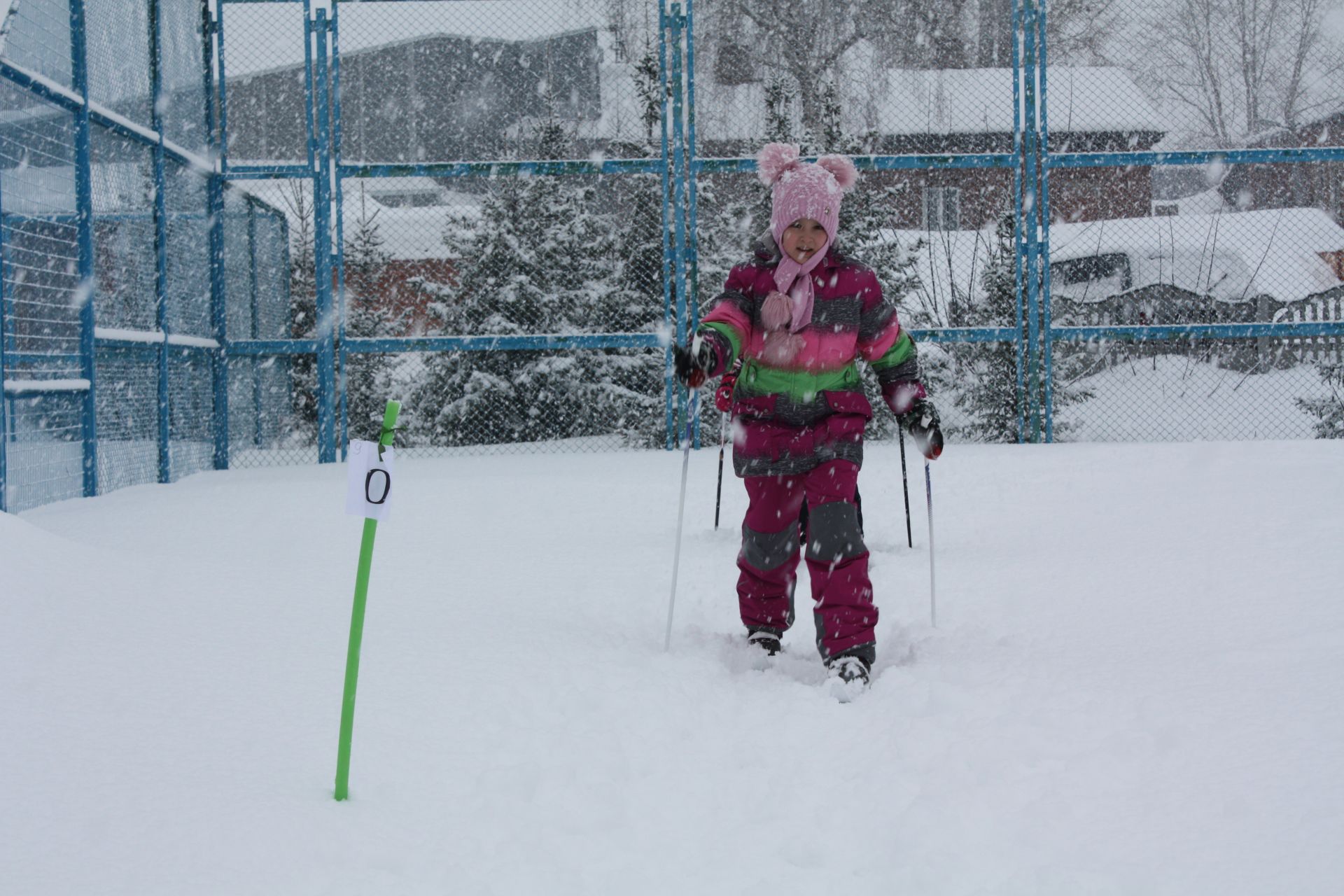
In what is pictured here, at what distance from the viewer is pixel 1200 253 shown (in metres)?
10.5

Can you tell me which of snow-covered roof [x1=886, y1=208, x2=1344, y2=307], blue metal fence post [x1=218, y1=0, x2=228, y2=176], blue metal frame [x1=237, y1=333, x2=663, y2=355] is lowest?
blue metal frame [x1=237, y1=333, x2=663, y2=355]

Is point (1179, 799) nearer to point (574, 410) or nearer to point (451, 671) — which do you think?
point (451, 671)

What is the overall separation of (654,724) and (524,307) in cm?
845

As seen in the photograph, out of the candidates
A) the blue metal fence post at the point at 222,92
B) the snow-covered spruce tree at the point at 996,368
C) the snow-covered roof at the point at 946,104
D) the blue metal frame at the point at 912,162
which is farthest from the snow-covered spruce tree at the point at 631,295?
the blue metal fence post at the point at 222,92

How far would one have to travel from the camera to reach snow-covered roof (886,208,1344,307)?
34.0ft

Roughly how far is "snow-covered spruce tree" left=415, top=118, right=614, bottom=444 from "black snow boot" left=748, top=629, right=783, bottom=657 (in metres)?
6.78

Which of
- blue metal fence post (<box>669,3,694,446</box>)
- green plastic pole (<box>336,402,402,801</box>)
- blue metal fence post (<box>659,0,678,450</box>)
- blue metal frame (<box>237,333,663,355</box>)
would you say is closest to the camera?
green plastic pole (<box>336,402,402,801</box>)

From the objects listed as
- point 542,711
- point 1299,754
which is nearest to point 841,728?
point 542,711

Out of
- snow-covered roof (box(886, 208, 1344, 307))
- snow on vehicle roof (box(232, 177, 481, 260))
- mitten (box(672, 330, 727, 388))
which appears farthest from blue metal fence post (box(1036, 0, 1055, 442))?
mitten (box(672, 330, 727, 388))

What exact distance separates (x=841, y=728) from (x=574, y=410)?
7714 millimetres

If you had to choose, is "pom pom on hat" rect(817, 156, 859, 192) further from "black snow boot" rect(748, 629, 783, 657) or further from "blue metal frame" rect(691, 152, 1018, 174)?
"blue metal frame" rect(691, 152, 1018, 174)

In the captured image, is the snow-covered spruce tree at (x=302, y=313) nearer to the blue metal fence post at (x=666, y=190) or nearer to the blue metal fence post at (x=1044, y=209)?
the blue metal fence post at (x=666, y=190)

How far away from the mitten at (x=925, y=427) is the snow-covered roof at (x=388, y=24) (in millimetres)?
6563

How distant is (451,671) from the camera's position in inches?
→ 129
